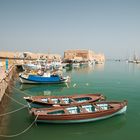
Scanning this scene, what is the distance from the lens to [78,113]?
52.7ft

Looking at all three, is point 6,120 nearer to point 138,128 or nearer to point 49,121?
point 49,121

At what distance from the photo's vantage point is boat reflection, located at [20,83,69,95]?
30.9m

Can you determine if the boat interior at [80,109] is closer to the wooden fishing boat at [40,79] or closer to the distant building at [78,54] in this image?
the wooden fishing boat at [40,79]

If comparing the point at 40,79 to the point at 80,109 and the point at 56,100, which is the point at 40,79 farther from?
the point at 80,109

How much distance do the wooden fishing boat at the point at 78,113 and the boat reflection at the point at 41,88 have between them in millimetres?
12882

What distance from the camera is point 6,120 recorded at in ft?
54.8

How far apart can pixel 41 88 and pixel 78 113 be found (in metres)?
18.7

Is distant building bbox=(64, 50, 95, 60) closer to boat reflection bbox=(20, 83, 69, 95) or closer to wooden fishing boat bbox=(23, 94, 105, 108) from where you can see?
boat reflection bbox=(20, 83, 69, 95)

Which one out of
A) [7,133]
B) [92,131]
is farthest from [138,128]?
[7,133]

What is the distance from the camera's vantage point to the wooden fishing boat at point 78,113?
1552 centimetres

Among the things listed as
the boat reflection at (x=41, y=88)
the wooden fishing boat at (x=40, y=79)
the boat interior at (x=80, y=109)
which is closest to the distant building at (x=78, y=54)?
the wooden fishing boat at (x=40, y=79)

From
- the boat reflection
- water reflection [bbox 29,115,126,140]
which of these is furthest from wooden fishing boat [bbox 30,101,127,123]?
the boat reflection

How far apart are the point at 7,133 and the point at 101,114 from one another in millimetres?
7401

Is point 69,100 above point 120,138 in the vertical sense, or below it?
above
